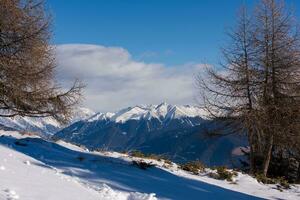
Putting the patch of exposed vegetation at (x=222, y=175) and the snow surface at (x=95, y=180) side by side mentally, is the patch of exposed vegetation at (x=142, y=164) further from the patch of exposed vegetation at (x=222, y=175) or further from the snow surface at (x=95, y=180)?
the patch of exposed vegetation at (x=222, y=175)

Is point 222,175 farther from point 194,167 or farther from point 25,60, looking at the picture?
point 25,60

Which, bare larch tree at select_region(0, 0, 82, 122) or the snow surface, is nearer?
the snow surface

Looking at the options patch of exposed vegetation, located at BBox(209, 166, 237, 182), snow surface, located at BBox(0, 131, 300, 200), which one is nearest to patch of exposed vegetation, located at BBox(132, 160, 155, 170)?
snow surface, located at BBox(0, 131, 300, 200)

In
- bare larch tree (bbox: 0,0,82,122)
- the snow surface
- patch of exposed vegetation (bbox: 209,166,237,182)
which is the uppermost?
bare larch tree (bbox: 0,0,82,122)

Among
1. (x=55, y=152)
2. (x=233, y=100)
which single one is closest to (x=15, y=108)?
(x=233, y=100)

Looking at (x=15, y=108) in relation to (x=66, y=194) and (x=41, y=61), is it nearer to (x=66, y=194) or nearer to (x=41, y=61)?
(x=41, y=61)

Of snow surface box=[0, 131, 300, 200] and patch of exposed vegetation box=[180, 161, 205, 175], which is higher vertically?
patch of exposed vegetation box=[180, 161, 205, 175]

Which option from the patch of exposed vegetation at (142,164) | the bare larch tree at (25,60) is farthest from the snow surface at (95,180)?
the bare larch tree at (25,60)

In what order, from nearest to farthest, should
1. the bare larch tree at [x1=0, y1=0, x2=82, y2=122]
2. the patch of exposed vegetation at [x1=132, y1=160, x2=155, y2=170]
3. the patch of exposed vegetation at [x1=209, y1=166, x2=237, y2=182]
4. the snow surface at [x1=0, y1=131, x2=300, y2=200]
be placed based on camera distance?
the snow surface at [x1=0, y1=131, x2=300, y2=200] < the patch of exposed vegetation at [x1=132, y1=160, x2=155, y2=170] < the patch of exposed vegetation at [x1=209, y1=166, x2=237, y2=182] < the bare larch tree at [x1=0, y1=0, x2=82, y2=122]

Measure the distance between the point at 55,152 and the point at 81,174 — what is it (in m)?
2.31

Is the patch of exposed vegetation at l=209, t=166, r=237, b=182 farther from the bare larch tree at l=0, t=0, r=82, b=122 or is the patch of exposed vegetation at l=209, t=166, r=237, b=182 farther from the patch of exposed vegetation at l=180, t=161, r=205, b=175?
the bare larch tree at l=0, t=0, r=82, b=122

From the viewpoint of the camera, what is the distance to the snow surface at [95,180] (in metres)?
5.85

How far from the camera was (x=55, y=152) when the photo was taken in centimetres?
1076

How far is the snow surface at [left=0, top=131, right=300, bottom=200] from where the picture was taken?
5.85 meters
